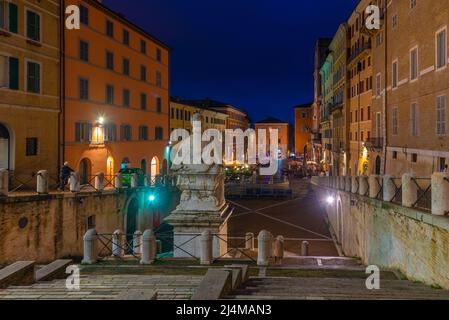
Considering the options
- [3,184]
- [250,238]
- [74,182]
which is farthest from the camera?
[74,182]

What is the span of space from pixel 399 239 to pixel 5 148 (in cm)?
1929

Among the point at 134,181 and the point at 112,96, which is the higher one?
the point at 112,96

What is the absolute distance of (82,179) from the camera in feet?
105

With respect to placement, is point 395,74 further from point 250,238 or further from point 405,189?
point 405,189

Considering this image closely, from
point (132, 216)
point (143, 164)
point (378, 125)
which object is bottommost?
point (132, 216)

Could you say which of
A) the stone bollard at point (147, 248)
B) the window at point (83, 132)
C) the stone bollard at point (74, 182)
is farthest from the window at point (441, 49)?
the window at point (83, 132)

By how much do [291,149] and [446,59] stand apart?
134262mm

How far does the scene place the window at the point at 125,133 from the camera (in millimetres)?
37994

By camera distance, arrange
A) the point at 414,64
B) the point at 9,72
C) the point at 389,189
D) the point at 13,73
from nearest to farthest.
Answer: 1. the point at 389,189
2. the point at 9,72
3. the point at 13,73
4. the point at 414,64

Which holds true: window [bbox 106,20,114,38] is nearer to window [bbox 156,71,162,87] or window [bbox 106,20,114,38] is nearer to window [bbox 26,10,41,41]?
window [bbox 26,10,41,41]

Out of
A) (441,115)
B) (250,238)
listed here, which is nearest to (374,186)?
(250,238)

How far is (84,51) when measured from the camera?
1249 inches

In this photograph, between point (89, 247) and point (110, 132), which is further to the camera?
point (110, 132)
